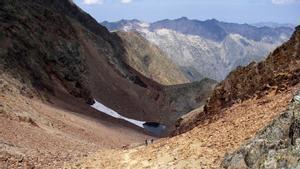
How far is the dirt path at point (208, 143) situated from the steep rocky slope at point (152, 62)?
11249 cm

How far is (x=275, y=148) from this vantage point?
11828mm

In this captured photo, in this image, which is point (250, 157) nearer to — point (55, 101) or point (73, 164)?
point (73, 164)

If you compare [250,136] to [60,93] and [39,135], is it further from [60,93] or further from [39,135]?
[60,93]

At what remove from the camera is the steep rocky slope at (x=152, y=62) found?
143 m

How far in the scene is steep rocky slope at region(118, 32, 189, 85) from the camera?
14277 centimetres

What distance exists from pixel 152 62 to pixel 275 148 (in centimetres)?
15131

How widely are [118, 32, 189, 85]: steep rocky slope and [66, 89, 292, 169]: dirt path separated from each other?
112m

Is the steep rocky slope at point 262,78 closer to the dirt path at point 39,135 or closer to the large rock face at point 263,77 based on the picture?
the large rock face at point 263,77

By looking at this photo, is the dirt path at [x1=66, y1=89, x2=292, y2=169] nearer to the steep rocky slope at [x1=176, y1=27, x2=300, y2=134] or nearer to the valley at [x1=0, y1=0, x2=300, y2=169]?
the valley at [x1=0, y1=0, x2=300, y2=169]

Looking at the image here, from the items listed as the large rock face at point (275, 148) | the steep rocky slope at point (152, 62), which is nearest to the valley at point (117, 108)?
the large rock face at point (275, 148)

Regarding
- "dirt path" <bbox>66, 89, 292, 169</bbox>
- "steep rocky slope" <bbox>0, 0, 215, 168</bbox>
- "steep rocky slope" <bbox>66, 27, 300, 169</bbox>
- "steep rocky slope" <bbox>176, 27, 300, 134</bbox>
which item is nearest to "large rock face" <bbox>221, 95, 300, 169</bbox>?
"steep rocky slope" <bbox>66, 27, 300, 169</bbox>

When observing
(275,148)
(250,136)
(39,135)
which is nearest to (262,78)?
(250,136)

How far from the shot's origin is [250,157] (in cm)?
1235

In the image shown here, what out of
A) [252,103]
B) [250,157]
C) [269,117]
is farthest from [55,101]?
[250,157]
